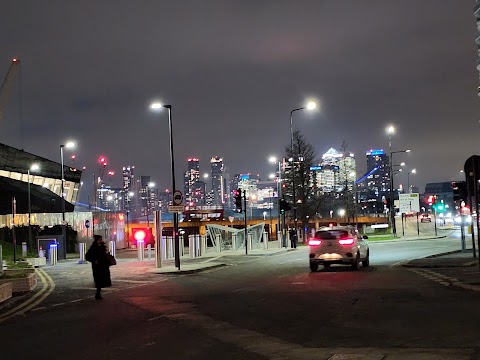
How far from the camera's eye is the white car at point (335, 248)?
23344mm

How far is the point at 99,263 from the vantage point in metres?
17.1

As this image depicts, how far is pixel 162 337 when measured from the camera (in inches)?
415

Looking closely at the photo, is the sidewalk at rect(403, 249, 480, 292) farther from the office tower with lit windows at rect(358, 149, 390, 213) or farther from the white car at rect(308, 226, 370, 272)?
the office tower with lit windows at rect(358, 149, 390, 213)

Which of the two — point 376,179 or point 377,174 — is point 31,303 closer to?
point 377,174

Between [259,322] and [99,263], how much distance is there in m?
6.70

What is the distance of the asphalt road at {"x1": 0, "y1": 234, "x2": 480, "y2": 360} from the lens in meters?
9.16

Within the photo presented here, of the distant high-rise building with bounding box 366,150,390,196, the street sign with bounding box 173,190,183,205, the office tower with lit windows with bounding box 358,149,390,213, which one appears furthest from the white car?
the distant high-rise building with bounding box 366,150,390,196

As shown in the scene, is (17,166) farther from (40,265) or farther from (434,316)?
(434,316)

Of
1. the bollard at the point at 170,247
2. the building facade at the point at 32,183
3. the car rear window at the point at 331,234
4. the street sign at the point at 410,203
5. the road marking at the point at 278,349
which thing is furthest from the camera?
the street sign at the point at 410,203

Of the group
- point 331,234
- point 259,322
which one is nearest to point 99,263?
point 259,322

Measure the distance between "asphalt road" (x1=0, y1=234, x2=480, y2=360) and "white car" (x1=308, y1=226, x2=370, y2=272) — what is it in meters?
3.46

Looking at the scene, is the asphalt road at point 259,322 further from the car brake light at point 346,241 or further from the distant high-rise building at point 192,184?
the distant high-rise building at point 192,184

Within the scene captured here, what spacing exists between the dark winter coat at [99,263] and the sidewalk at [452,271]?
9266 millimetres

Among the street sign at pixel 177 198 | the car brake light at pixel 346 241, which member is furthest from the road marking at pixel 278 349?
the street sign at pixel 177 198
